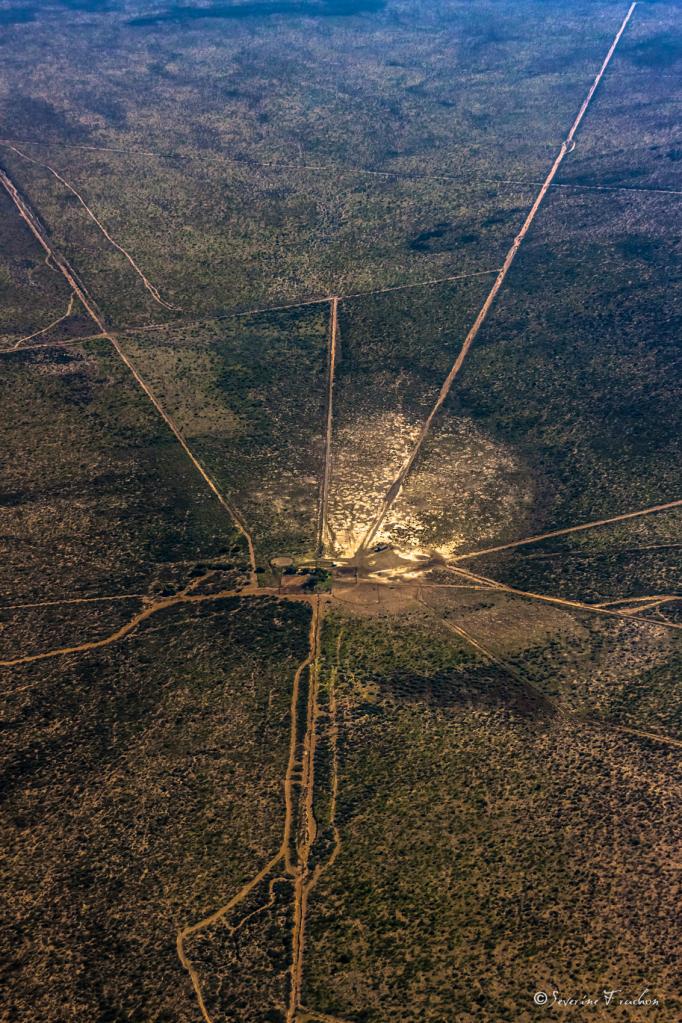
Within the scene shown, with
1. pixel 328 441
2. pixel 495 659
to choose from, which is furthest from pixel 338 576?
pixel 328 441

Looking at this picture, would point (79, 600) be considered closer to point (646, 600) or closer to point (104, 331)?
point (104, 331)

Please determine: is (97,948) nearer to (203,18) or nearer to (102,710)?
(102,710)

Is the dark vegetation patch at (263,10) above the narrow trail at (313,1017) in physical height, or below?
above

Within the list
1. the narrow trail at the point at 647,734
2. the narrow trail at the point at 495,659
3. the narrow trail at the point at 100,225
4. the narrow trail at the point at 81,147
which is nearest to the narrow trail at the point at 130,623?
the narrow trail at the point at 495,659

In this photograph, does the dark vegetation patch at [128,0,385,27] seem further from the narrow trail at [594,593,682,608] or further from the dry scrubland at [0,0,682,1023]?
the narrow trail at [594,593,682,608]

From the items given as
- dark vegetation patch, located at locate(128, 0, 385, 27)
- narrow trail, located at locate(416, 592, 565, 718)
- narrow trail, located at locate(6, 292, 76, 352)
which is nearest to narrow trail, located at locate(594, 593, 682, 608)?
narrow trail, located at locate(416, 592, 565, 718)

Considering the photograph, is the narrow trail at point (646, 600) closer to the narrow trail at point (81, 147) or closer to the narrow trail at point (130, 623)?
the narrow trail at point (130, 623)
